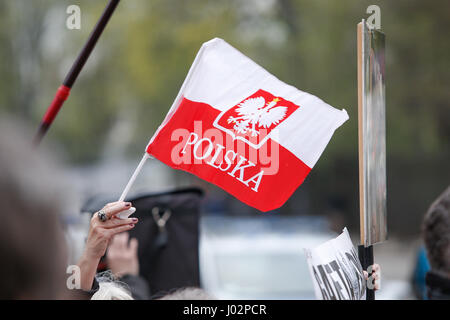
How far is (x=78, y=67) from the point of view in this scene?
2.62 m

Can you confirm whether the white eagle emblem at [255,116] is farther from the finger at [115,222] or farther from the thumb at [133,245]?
the thumb at [133,245]

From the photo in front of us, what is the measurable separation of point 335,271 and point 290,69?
11.3 meters

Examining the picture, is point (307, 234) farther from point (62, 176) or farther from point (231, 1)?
point (231, 1)

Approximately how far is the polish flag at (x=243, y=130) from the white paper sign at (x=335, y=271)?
0.32m

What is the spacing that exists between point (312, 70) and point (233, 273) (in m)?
7.75

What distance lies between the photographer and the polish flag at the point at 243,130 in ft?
7.91

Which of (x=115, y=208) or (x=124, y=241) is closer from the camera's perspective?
(x=115, y=208)

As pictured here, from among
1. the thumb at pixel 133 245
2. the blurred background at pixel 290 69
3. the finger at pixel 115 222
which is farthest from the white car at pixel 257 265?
the finger at pixel 115 222

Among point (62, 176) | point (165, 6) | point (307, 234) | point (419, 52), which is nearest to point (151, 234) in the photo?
point (62, 176)

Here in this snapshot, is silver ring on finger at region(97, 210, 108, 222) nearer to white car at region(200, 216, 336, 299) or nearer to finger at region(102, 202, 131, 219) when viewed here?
finger at region(102, 202, 131, 219)

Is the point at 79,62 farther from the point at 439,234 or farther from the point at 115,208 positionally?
the point at 439,234

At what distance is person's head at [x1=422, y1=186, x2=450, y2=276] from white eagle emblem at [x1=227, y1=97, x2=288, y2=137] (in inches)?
39.2

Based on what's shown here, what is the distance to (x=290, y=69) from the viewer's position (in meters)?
13.1

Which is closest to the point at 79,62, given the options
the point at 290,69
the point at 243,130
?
the point at 243,130
